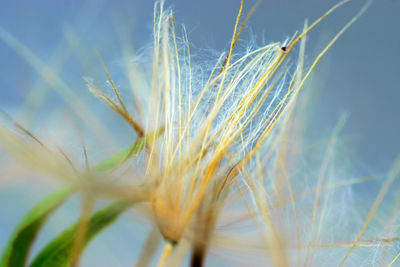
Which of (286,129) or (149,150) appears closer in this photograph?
(149,150)

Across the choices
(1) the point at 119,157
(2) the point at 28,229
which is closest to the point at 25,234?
(2) the point at 28,229

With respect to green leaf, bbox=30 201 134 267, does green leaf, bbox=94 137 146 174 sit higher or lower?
higher

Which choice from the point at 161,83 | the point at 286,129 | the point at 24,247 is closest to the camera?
the point at 24,247

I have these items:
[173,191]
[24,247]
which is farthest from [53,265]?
[173,191]

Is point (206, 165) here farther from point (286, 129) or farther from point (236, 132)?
point (286, 129)

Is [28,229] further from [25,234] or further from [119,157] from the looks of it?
[119,157]

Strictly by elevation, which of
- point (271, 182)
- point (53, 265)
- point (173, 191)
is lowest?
point (53, 265)
